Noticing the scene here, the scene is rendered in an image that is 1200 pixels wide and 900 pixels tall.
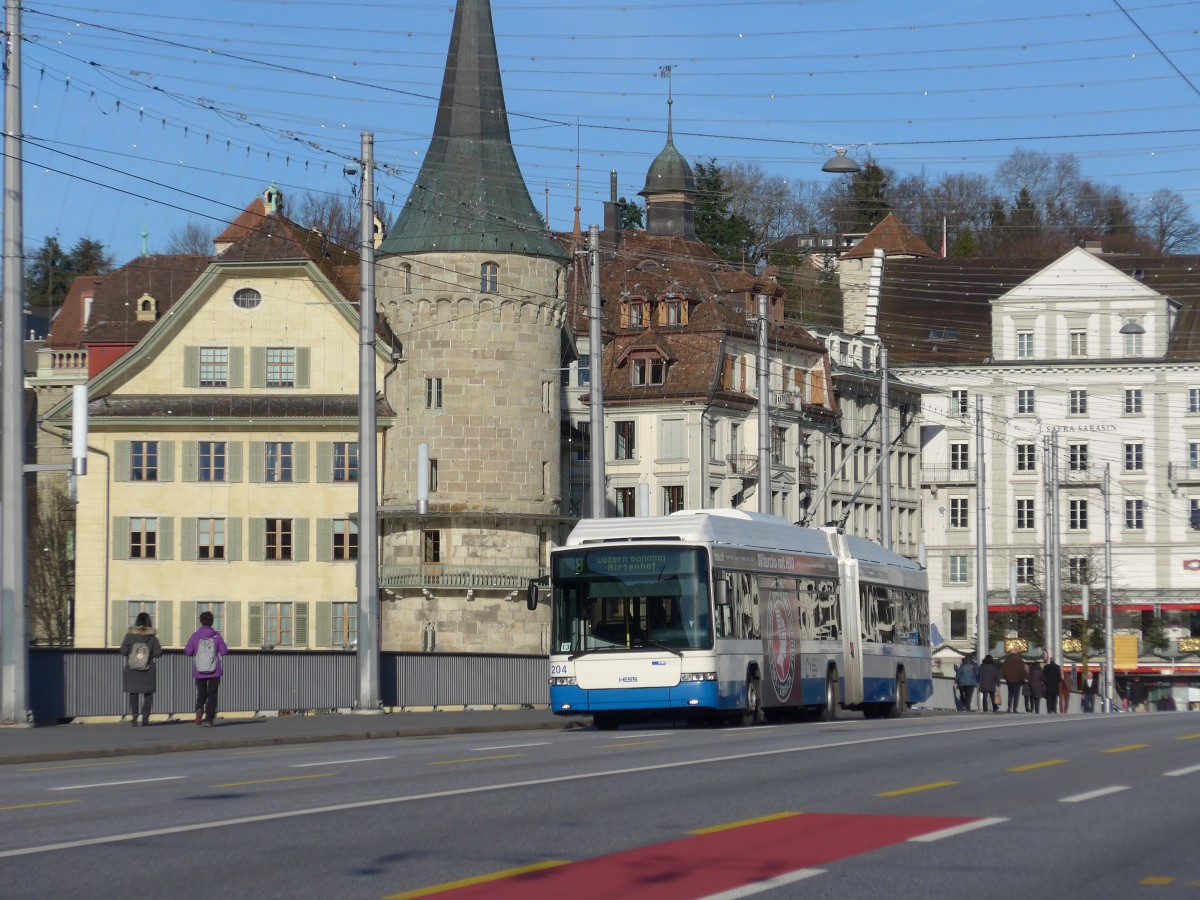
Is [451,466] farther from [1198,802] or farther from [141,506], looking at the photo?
[1198,802]

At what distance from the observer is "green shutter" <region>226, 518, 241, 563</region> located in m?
69.4

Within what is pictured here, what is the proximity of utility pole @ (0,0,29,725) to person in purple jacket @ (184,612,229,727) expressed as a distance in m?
2.58

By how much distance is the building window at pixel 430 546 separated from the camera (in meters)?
64.4

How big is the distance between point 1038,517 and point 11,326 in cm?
7759

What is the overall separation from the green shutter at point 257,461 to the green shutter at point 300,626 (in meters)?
4.53

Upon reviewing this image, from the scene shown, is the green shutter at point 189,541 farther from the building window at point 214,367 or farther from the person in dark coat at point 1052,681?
the person in dark coat at point 1052,681

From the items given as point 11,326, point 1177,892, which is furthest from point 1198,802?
point 11,326

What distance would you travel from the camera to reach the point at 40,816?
14.1 m

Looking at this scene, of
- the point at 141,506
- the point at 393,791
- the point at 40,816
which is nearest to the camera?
Result: the point at 40,816

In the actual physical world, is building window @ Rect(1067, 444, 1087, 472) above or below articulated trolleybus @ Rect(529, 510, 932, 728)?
above

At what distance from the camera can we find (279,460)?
70.5 meters

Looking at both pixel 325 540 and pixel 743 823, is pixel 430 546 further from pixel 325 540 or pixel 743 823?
pixel 743 823

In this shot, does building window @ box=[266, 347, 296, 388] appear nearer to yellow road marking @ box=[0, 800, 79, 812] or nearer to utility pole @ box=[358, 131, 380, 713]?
utility pole @ box=[358, 131, 380, 713]

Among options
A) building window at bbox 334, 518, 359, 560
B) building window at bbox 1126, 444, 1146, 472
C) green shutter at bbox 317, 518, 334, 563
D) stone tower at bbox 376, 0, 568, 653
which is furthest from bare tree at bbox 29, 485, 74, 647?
building window at bbox 1126, 444, 1146, 472
